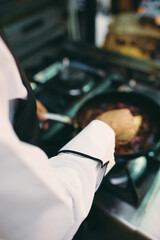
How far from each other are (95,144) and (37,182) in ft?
0.82

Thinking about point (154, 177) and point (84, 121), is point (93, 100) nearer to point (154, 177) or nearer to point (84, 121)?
point (84, 121)

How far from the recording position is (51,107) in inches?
51.4

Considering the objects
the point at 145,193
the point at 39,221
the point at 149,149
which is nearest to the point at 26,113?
the point at 39,221

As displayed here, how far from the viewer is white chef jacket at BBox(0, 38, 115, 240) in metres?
0.48

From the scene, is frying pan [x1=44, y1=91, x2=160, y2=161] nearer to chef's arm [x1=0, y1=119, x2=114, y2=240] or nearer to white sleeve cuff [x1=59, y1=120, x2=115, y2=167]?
white sleeve cuff [x1=59, y1=120, x2=115, y2=167]

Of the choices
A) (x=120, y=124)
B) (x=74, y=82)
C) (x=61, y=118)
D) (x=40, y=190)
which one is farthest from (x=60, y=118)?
(x=40, y=190)

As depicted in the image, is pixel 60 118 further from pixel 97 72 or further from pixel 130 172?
pixel 97 72

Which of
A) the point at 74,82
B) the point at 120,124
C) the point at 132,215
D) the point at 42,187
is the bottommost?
the point at 132,215

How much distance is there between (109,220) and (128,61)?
113 centimetres

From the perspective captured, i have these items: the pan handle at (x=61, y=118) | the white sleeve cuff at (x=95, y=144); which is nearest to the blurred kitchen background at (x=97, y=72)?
the pan handle at (x=61, y=118)

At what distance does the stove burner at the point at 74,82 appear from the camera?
1379mm

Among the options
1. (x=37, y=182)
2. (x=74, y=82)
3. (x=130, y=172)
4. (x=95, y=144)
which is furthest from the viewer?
(x=74, y=82)

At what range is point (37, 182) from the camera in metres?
0.50

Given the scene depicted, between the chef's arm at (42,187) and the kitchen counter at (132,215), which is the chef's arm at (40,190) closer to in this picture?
the chef's arm at (42,187)
